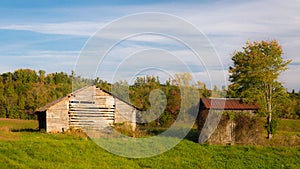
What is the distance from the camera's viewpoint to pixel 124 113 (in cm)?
2606

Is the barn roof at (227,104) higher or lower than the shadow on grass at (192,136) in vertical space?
higher

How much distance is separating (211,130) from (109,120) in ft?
26.1

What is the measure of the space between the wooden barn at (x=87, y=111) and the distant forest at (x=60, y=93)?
1.36 metres

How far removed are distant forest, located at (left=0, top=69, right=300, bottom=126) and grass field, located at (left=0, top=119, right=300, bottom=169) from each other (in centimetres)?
841

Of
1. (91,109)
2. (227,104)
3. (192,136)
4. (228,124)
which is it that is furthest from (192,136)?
(91,109)

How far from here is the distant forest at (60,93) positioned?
109 ft

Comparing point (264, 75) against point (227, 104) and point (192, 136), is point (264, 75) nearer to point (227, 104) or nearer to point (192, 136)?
point (227, 104)

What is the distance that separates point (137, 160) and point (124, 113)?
8.97 metres

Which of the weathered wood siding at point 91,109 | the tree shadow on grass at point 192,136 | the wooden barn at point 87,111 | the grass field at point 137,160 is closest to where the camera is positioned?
the grass field at point 137,160

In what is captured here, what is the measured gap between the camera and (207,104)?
22500 mm

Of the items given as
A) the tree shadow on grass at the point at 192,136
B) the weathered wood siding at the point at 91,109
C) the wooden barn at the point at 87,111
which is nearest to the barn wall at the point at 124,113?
the wooden barn at the point at 87,111

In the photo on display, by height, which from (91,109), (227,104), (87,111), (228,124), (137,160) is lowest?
(137,160)

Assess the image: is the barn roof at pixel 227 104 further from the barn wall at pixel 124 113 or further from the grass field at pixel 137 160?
the barn wall at pixel 124 113

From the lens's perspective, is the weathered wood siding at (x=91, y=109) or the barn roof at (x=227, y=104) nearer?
the barn roof at (x=227, y=104)
